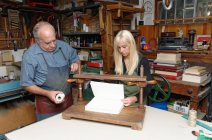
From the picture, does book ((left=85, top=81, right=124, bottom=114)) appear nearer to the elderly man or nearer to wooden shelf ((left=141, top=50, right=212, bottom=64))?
the elderly man

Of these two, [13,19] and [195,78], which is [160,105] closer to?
[195,78]

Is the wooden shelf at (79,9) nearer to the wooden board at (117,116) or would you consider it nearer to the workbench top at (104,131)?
the wooden board at (117,116)

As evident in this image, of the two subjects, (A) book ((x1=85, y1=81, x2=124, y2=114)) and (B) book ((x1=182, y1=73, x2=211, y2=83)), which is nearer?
(A) book ((x1=85, y1=81, x2=124, y2=114))

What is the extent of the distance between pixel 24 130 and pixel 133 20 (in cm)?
238

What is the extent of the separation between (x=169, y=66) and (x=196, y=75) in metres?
0.34

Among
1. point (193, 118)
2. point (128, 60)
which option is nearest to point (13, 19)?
point (128, 60)

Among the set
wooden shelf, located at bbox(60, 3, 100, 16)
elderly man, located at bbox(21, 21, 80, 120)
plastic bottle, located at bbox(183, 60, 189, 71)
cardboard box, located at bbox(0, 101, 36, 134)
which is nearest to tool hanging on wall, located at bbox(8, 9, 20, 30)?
wooden shelf, located at bbox(60, 3, 100, 16)

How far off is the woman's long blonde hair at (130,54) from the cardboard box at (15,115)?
169 centimetres

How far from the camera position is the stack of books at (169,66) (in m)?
2.43

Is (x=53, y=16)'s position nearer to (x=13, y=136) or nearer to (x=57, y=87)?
(x=57, y=87)

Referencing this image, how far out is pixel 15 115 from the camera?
2648mm

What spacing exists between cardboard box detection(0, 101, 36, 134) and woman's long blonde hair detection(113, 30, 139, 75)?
1.69 m

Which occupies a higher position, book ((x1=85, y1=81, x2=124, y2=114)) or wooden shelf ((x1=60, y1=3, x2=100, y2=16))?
wooden shelf ((x1=60, y1=3, x2=100, y2=16))

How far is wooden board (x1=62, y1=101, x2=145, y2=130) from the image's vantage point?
1.18 m
